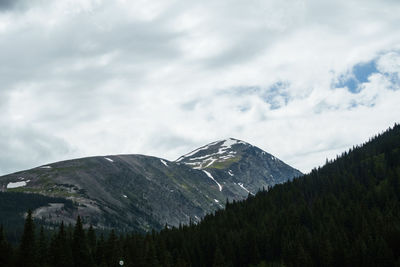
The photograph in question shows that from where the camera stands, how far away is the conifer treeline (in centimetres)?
10300

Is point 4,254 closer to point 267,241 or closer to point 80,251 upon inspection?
point 80,251

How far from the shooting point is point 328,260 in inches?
4712

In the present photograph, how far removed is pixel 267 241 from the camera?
148250 millimetres

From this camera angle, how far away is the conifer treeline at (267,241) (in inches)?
4055

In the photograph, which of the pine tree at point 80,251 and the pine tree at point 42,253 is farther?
the pine tree at point 80,251

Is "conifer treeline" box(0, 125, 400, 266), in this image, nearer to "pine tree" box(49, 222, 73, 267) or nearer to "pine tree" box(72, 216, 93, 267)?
"pine tree" box(72, 216, 93, 267)

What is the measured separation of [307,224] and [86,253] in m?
99.1

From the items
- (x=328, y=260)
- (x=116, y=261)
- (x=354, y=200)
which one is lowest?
(x=328, y=260)

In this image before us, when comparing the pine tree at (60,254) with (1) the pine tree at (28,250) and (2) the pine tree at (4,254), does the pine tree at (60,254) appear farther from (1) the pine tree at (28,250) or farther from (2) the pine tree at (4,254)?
(2) the pine tree at (4,254)

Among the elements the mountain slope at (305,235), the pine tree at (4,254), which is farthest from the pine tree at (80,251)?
the pine tree at (4,254)

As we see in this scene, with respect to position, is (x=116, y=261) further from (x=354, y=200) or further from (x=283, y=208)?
(x=354, y=200)

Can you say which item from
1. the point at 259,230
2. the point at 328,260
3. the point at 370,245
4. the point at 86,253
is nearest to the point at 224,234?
the point at 259,230

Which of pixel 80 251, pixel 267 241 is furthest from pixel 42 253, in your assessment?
pixel 267 241

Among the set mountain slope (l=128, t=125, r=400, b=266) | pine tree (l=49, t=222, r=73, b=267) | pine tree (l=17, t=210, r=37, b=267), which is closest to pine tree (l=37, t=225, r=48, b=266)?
pine tree (l=49, t=222, r=73, b=267)
